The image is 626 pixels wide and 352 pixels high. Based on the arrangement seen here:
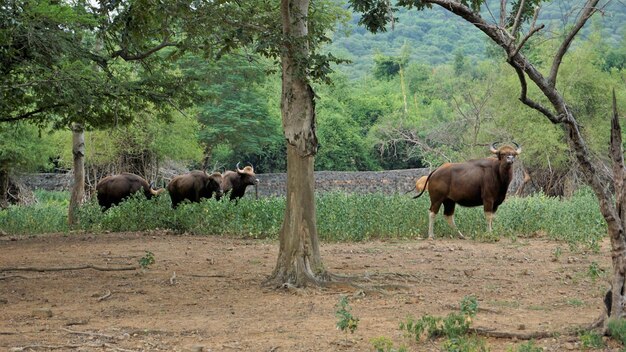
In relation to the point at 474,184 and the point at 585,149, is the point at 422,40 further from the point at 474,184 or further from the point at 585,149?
the point at 585,149

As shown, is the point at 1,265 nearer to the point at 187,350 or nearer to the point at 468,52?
the point at 187,350

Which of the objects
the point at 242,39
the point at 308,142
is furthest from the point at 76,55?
the point at 308,142

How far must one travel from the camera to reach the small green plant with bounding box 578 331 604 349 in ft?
22.9

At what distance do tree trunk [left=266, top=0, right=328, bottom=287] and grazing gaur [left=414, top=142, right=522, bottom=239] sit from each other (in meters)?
7.41

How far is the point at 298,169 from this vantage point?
10.9m

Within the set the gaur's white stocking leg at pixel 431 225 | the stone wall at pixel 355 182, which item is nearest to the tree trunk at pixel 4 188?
the stone wall at pixel 355 182

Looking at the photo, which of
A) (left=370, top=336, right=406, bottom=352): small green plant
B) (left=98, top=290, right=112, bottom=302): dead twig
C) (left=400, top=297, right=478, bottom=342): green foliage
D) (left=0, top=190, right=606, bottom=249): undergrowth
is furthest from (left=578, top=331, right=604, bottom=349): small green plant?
(left=0, top=190, right=606, bottom=249): undergrowth

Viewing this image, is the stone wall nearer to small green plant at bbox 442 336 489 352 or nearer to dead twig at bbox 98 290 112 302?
dead twig at bbox 98 290 112 302

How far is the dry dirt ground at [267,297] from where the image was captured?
802cm

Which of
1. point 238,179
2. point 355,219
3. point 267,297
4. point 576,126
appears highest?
point 576,126

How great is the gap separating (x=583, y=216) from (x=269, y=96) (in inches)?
1342

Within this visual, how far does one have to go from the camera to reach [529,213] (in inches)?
763

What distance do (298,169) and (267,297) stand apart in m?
1.68

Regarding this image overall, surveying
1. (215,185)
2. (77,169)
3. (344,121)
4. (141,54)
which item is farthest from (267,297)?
(344,121)
